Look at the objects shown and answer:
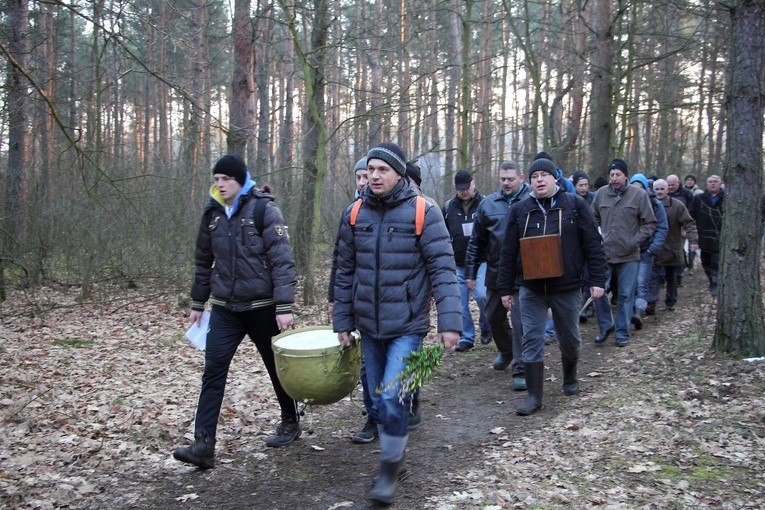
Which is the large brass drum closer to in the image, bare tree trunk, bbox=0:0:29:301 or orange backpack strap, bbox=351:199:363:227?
orange backpack strap, bbox=351:199:363:227

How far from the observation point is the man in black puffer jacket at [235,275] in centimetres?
500

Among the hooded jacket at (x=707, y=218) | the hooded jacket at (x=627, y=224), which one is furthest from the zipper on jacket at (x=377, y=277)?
the hooded jacket at (x=707, y=218)

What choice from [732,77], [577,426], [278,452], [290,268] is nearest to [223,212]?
[290,268]

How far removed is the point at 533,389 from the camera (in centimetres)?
639

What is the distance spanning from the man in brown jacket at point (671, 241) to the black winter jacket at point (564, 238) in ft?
19.3

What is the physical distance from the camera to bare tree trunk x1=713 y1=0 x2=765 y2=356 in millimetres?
6961

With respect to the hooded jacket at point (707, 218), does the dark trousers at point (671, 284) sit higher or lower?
lower

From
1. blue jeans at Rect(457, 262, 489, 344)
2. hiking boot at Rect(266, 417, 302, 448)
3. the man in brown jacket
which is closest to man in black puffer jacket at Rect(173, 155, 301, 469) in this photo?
hiking boot at Rect(266, 417, 302, 448)

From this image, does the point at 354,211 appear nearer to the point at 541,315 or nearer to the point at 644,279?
the point at 541,315

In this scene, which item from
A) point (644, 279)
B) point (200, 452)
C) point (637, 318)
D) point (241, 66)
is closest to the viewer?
point (200, 452)

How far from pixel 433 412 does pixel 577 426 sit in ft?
4.53

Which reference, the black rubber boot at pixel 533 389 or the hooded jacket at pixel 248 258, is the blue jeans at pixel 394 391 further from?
the black rubber boot at pixel 533 389

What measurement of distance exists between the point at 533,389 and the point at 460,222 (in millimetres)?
3062

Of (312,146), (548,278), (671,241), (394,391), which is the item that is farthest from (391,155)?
(312,146)
